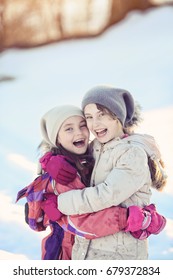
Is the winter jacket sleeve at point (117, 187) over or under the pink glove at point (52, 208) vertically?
over

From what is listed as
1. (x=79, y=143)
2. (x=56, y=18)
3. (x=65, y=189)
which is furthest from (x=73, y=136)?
(x=56, y=18)

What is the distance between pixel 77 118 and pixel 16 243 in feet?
1.44

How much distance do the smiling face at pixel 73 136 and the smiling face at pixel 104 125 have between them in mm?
44

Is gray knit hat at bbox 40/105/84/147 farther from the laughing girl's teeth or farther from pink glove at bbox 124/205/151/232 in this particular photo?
pink glove at bbox 124/205/151/232

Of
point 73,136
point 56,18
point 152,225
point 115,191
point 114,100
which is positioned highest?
point 56,18

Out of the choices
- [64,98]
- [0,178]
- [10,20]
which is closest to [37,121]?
[64,98]

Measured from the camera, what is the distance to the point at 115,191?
1.45m

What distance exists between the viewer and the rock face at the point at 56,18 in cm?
171

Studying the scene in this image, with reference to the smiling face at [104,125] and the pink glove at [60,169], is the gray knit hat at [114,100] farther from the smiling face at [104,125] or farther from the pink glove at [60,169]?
the pink glove at [60,169]

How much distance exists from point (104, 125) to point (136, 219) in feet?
0.91

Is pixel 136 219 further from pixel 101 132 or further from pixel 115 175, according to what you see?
pixel 101 132

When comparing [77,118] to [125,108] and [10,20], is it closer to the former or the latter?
[125,108]

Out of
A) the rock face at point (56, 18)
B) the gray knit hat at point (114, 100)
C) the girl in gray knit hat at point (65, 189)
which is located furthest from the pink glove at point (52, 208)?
the rock face at point (56, 18)

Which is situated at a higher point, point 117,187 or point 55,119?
point 55,119
